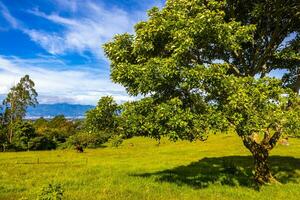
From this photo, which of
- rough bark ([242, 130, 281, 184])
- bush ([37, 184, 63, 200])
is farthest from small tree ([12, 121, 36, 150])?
bush ([37, 184, 63, 200])

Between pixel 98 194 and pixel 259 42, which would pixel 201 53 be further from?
pixel 98 194

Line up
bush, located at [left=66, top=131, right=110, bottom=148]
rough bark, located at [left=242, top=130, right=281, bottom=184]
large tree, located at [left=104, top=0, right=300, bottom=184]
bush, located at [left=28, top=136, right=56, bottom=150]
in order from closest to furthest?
1. large tree, located at [left=104, top=0, right=300, bottom=184]
2. rough bark, located at [left=242, top=130, right=281, bottom=184]
3. bush, located at [left=28, top=136, right=56, bottom=150]
4. bush, located at [left=66, top=131, right=110, bottom=148]

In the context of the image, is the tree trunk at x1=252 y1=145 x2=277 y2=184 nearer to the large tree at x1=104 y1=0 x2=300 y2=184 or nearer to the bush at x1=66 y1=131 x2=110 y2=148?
the large tree at x1=104 y1=0 x2=300 y2=184

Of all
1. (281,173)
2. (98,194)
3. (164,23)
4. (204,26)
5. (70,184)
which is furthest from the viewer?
(281,173)

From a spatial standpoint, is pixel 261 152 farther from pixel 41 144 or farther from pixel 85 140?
pixel 41 144

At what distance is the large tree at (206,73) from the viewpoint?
22859 millimetres

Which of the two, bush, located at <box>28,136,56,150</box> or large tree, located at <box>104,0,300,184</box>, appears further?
bush, located at <box>28,136,56,150</box>

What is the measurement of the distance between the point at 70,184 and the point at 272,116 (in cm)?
1768

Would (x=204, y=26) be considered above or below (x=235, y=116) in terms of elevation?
above

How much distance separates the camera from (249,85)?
78.4 feet

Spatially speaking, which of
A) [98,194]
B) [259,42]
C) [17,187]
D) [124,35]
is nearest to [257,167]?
[259,42]

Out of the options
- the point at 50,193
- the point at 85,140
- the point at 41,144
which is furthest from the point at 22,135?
the point at 50,193

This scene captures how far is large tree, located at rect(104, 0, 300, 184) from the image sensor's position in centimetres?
2286

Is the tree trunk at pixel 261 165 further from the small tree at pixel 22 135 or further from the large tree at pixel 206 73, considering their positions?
the small tree at pixel 22 135
